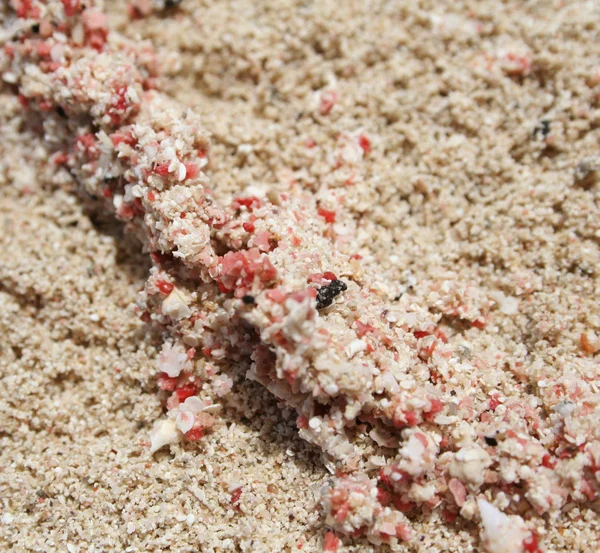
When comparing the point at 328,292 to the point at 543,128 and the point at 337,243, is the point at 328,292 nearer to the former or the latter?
the point at 337,243

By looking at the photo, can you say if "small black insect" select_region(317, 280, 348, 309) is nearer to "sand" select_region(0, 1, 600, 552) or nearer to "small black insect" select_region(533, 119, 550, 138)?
"sand" select_region(0, 1, 600, 552)

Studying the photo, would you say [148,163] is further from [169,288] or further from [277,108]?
[277,108]

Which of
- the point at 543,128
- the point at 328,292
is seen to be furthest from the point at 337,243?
the point at 543,128

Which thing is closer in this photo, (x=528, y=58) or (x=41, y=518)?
(x=41, y=518)

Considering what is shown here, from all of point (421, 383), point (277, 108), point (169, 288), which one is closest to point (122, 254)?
point (169, 288)

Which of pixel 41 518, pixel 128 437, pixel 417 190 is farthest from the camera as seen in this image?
pixel 417 190

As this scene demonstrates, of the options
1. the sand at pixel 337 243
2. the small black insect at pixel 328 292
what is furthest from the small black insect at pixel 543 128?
the small black insect at pixel 328 292
